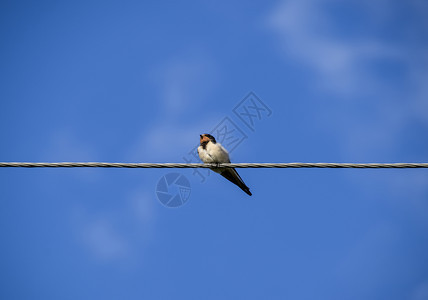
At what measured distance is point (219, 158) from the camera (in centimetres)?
783

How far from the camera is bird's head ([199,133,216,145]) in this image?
26.9 ft

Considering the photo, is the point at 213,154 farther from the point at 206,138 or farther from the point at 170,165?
the point at 170,165

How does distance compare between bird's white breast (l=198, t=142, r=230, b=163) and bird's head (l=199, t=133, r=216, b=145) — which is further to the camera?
bird's head (l=199, t=133, r=216, b=145)

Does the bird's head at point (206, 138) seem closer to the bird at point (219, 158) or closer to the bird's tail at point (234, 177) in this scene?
the bird at point (219, 158)

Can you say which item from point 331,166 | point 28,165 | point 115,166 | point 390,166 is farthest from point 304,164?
point 28,165

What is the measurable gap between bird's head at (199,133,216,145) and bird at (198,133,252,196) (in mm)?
60

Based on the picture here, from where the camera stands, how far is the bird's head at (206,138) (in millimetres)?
8194

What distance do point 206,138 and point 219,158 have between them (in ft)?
2.01

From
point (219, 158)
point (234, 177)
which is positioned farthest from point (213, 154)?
point (234, 177)

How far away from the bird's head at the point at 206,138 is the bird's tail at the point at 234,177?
62cm

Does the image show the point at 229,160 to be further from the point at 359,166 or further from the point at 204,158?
the point at 359,166

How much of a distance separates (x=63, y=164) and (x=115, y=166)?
1.84ft

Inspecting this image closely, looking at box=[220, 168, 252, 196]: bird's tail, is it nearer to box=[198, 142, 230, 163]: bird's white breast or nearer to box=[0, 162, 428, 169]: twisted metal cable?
box=[198, 142, 230, 163]: bird's white breast

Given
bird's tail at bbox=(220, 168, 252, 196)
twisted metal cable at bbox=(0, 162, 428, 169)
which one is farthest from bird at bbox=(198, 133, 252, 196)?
twisted metal cable at bbox=(0, 162, 428, 169)
